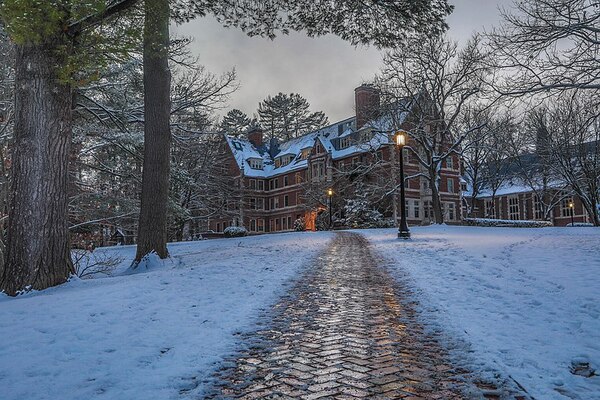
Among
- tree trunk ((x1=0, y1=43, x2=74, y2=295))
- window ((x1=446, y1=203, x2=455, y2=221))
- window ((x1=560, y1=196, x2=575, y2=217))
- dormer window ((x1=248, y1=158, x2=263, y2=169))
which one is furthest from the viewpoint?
dormer window ((x1=248, y1=158, x2=263, y2=169))

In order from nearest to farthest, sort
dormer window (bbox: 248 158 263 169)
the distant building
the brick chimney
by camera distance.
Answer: the distant building
dormer window (bbox: 248 158 263 169)
the brick chimney

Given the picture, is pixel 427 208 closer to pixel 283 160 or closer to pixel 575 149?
pixel 575 149

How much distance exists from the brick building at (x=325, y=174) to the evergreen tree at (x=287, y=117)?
1154 centimetres

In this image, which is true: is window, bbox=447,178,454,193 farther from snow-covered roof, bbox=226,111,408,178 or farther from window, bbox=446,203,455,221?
snow-covered roof, bbox=226,111,408,178

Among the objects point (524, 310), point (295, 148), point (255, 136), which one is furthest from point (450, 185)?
point (524, 310)

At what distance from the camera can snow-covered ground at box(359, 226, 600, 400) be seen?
10.9 feet

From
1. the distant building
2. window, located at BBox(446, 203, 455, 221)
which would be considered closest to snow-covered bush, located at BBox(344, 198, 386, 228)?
window, located at BBox(446, 203, 455, 221)

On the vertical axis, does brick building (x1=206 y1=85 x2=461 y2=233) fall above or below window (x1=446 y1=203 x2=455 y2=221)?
above

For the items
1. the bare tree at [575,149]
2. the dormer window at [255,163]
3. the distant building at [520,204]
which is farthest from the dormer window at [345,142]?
the bare tree at [575,149]

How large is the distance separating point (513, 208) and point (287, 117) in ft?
131

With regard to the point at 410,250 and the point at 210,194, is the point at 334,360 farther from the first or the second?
the point at 210,194

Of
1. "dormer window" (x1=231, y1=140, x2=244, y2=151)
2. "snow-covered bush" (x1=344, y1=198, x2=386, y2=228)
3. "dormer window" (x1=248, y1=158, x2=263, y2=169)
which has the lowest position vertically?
"snow-covered bush" (x1=344, y1=198, x2=386, y2=228)

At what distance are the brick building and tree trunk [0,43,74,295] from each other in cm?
2393

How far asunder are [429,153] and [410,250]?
17.0 m
